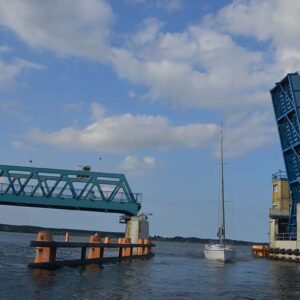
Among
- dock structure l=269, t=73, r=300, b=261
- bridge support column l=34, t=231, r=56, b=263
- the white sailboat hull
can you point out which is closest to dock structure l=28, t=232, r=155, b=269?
bridge support column l=34, t=231, r=56, b=263

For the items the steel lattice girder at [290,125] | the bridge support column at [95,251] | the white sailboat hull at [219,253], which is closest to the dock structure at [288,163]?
the steel lattice girder at [290,125]

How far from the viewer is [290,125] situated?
159 feet

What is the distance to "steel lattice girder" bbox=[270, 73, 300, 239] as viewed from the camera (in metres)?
46.8

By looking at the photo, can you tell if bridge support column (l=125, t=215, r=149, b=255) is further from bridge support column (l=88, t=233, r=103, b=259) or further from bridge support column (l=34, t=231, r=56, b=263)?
bridge support column (l=34, t=231, r=56, b=263)

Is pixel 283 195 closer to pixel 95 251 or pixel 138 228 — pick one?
pixel 138 228

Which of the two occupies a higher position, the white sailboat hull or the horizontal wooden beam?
the white sailboat hull

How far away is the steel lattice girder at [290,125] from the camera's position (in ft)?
154

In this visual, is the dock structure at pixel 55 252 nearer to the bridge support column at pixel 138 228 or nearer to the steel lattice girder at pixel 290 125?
the bridge support column at pixel 138 228

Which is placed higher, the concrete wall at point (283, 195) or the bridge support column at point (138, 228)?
the concrete wall at point (283, 195)

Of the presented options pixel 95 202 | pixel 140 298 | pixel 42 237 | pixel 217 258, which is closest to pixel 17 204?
pixel 95 202

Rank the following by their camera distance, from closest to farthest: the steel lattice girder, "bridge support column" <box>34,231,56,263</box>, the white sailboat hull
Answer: "bridge support column" <box>34,231,56,263</box>, the white sailboat hull, the steel lattice girder

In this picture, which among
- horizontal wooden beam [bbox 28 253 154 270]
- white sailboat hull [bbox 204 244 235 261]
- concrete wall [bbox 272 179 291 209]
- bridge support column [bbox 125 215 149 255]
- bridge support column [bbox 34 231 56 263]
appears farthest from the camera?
concrete wall [bbox 272 179 291 209]

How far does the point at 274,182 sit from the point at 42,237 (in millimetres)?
42026

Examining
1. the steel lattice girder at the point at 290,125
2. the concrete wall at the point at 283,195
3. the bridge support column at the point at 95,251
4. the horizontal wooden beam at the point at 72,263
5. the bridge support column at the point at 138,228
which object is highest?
the steel lattice girder at the point at 290,125
